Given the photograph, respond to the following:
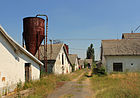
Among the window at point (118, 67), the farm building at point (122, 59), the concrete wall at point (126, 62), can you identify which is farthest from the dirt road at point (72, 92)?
the window at point (118, 67)

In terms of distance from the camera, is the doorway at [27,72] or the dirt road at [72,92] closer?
the dirt road at [72,92]

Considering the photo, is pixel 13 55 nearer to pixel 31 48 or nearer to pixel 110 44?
pixel 31 48

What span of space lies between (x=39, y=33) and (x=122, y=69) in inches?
461

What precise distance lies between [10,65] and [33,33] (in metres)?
7.90

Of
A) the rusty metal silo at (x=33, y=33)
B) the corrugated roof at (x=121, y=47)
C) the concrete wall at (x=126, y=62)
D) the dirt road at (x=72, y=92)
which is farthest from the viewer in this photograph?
the corrugated roof at (x=121, y=47)

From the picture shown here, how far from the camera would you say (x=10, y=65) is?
9.62 meters

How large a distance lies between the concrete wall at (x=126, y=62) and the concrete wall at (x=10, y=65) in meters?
12.6

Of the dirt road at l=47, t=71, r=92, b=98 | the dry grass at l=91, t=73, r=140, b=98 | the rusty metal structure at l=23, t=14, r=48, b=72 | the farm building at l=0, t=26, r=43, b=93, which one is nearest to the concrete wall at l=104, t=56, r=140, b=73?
the dry grass at l=91, t=73, r=140, b=98

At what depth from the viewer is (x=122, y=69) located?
20078 mm

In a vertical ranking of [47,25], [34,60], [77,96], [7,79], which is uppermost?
[47,25]

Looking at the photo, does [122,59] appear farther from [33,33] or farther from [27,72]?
[27,72]

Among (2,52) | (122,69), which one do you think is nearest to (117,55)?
(122,69)

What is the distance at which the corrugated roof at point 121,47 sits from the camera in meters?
20.3

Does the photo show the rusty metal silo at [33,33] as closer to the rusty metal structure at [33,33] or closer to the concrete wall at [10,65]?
the rusty metal structure at [33,33]
